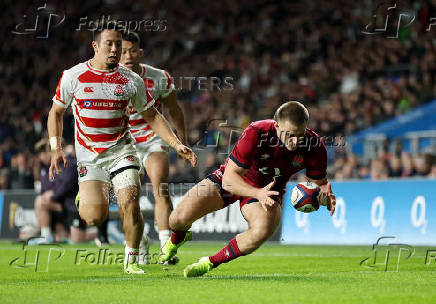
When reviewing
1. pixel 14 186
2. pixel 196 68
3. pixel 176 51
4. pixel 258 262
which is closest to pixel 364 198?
pixel 258 262

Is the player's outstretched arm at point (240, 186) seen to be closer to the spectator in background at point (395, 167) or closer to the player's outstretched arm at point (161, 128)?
the player's outstretched arm at point (161, 128)

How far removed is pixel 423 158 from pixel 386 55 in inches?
303

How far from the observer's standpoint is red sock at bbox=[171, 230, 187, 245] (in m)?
8.80

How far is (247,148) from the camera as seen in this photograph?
295 inches

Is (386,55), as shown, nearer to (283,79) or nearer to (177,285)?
(283,79)

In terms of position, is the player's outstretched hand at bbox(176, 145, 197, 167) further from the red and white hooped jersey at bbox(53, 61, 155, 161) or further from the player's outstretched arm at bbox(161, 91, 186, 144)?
the player's outstretched arm at bbox(161, 91, 186, 144)

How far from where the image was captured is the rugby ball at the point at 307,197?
302 inches

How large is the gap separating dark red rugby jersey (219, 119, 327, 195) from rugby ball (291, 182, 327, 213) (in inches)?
11.4

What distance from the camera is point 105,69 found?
8.64 metres

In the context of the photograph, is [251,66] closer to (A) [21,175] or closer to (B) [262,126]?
(A) [21,175]

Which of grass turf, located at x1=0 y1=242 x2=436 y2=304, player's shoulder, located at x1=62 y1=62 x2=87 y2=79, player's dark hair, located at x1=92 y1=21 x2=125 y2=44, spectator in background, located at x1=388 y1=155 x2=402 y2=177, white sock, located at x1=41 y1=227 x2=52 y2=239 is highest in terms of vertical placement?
player's dark hair, located at x1=92 y1=21 x2=125 y2=44

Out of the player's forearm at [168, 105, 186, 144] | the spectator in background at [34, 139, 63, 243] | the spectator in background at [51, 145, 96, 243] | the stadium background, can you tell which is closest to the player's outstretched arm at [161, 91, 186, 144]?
the player's forearm at [168, 105, 186, 144]

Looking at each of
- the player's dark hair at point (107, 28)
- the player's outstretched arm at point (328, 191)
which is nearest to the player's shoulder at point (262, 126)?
the player's outstretched arm at point (328, 191)

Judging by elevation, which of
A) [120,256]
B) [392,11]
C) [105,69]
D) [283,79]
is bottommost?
[120,256]
